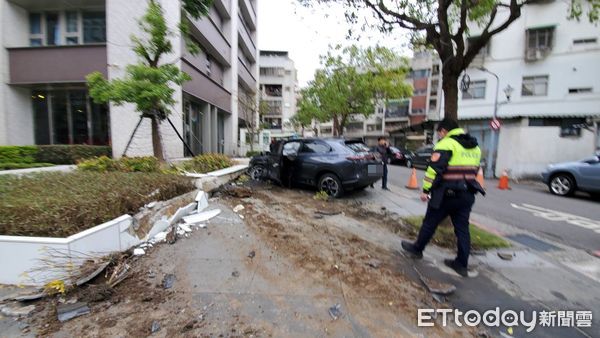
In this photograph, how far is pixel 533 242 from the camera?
498cm

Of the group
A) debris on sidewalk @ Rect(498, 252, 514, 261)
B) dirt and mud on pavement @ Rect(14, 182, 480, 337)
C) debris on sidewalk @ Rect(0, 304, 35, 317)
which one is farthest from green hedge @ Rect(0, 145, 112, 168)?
debris on sidewalk @ Rect(498, 252, 514, 261)

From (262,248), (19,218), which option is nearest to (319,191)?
(262,248)

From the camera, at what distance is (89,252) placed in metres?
3.22

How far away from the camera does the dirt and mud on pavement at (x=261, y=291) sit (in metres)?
2.46

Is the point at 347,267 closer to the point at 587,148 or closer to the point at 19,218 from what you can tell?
the point at 19,218

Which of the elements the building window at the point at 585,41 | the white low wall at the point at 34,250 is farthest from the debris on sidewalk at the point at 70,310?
the building window at the point at 585,41

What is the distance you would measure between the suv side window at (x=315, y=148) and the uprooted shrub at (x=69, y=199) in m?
3.54

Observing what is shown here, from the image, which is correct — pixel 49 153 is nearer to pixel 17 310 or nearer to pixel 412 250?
pixel 17 310

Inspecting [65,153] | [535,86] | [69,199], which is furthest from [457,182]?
[535,86]

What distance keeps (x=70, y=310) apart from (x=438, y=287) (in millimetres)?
3656

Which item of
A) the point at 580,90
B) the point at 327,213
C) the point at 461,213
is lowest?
the point at 327,213

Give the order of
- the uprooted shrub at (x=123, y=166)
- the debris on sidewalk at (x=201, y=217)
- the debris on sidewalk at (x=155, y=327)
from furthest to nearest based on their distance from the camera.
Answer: the uprooted shrub at (x=123, y=166), the debris on sidewalk at (x=201, y=217), the debris on sidewalk at (x=155, y=327)

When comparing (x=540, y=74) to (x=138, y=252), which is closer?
(x=138, y=252)

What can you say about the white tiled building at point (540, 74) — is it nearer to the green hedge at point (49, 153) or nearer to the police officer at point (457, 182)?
the police officer at point (457, 182)
